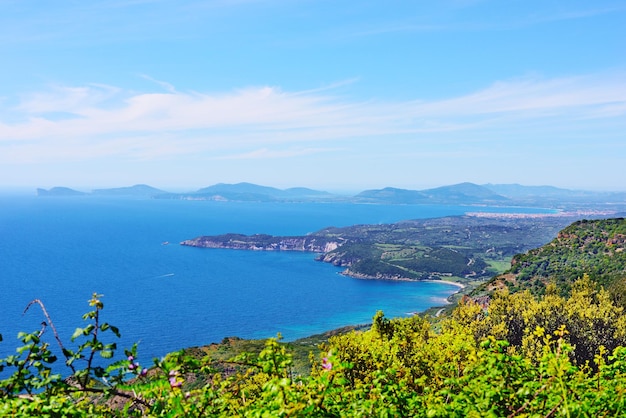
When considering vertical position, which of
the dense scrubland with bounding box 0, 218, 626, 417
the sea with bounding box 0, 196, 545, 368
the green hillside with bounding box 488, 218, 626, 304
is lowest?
the sea with bounding box 0, 196, 545, 368

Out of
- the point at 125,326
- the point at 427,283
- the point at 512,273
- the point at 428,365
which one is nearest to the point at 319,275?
the point at 427,283

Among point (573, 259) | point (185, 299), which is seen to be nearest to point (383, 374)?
point (573, 259)

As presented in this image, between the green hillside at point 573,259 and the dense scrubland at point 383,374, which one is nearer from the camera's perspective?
the dense scrubland at point 383,374

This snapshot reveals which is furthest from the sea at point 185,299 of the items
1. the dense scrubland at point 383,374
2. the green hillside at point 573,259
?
the dense scrubland at point 383,374

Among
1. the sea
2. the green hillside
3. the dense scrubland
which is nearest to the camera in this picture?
the dense scrubland

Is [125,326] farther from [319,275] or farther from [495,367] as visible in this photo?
[495,367]

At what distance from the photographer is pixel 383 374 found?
6535 mm

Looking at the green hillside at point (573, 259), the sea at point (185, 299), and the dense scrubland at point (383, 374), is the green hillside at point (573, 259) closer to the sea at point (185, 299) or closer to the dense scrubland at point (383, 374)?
the dense scrubland at point (383, 374)

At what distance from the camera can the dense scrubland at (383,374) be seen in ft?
17.0

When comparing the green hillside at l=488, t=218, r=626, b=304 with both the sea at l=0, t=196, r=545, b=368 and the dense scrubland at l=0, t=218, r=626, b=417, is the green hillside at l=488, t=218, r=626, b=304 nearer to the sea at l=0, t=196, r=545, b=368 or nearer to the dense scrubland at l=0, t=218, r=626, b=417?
the dense scrubland at l=0, t=218, r=626, b=417

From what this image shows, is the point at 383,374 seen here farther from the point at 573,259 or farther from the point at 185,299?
the point at 185,299

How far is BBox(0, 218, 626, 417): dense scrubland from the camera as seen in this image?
17.0 feet

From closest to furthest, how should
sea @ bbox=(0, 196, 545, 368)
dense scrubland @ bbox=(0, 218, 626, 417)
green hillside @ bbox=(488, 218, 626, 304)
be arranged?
dense scrubland @ bbox=(0, 218, 626, 417)
green hillside @ bbox=(488, 218, 626, 304)
sea @ bbox=(0, 196, 545, 368)

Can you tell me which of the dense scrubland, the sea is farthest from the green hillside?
the sea
